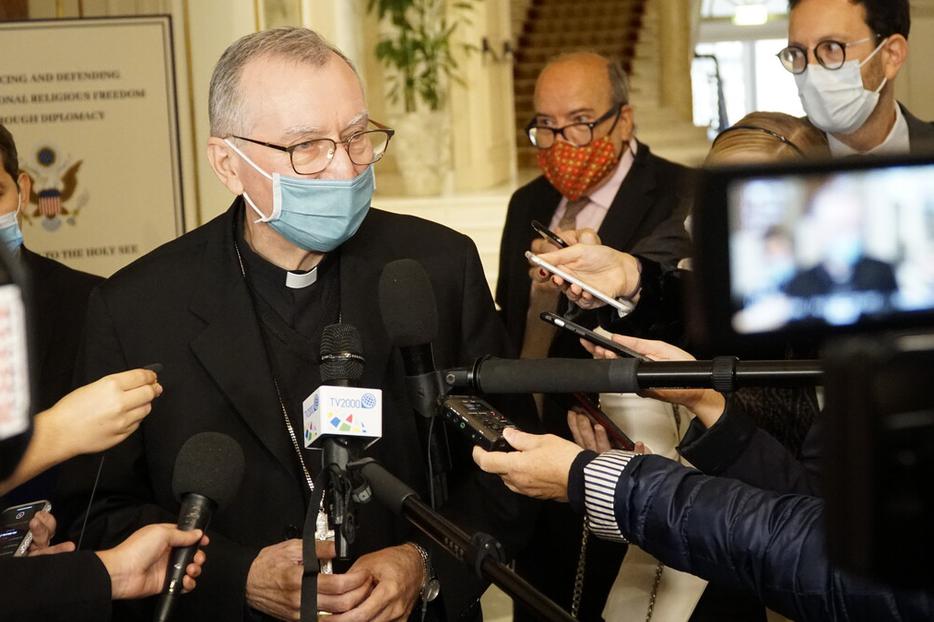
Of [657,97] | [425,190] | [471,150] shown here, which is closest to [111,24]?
[425,190]

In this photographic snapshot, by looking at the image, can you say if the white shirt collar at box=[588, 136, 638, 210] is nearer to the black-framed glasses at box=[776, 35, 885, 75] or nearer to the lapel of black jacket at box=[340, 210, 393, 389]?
the black-framed glasses at box=[776, 35, 885, 75]

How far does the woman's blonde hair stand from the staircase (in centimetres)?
1264

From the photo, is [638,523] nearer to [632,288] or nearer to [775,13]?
[632,288]

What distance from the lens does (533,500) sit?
265cm

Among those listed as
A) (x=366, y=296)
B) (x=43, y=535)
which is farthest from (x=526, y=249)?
(x=43, y=535)

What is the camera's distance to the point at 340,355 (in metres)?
1.80

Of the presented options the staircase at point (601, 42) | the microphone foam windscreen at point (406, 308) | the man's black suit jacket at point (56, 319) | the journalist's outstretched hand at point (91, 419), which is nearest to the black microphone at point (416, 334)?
the microphone foam windscreen at point (406, 308)

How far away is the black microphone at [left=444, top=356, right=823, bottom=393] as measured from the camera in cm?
166

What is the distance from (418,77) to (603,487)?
322 inches

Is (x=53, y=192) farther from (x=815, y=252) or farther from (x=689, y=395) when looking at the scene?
(x=815, y=252)

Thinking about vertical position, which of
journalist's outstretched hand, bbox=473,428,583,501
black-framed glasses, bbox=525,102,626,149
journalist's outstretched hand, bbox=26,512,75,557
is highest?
black-framed glasses, bbox=525,102,626,149

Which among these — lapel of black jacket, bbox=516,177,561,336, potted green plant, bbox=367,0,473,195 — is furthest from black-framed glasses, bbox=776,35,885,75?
potted green plant, bbox=367,0,473,195

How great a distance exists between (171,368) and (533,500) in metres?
0.81

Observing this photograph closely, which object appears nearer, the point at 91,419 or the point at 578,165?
the point at 91,419
